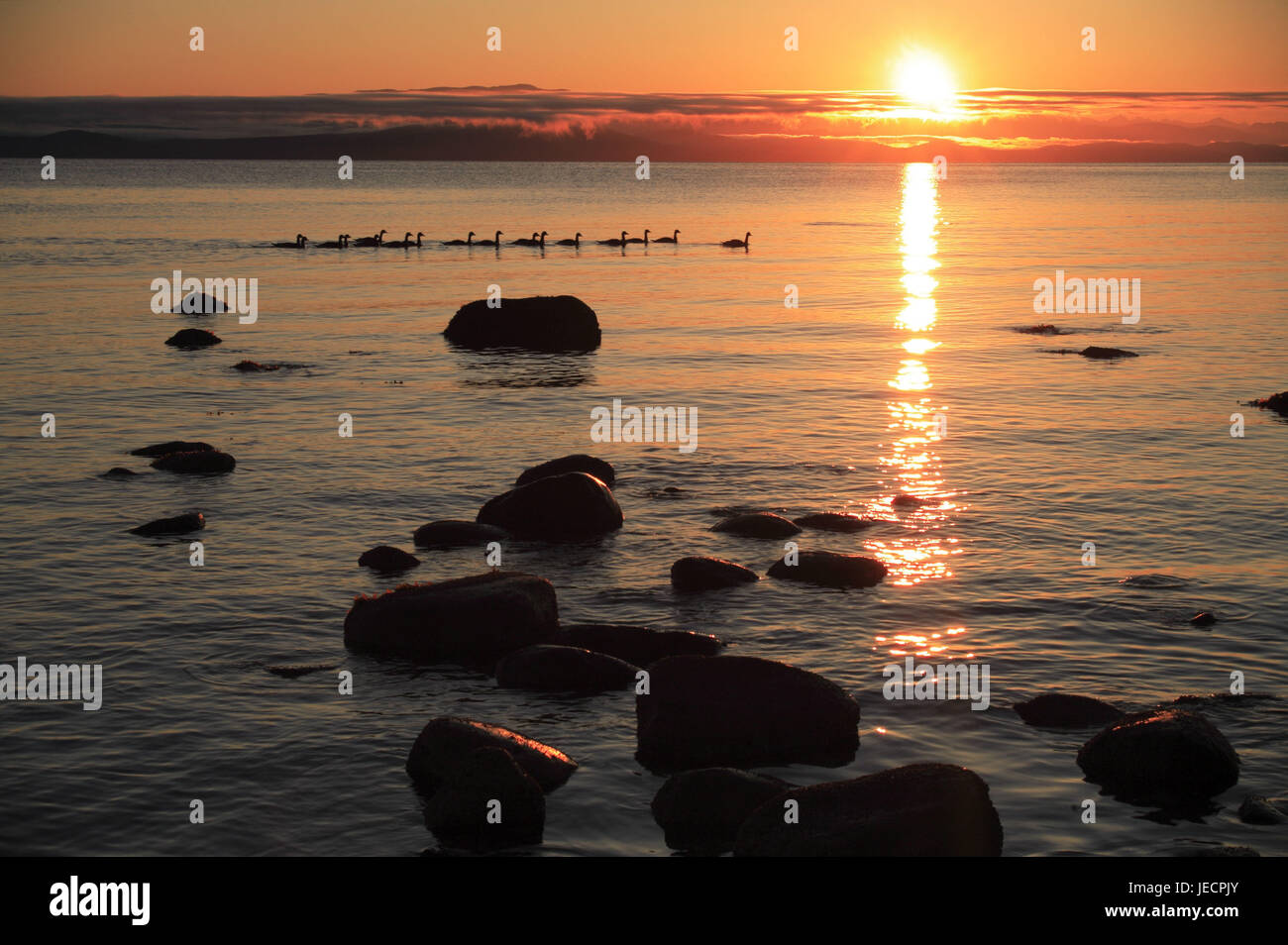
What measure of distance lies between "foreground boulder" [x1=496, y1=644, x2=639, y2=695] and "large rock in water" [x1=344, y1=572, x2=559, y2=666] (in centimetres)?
82

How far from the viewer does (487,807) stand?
460 inches

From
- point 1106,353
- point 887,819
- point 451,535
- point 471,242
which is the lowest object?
point 887,819

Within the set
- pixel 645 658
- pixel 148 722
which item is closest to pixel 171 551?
pixel 148 722

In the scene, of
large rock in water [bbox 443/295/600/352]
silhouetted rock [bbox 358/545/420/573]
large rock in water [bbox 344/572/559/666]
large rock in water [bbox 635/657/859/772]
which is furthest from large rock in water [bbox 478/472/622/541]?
large rock in water [bbox 443/295/600/352]

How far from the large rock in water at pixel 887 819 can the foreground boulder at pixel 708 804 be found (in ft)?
1.58

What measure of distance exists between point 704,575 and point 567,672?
428cm

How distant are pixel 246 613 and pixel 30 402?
19.9m

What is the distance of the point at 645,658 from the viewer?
52.0 feet

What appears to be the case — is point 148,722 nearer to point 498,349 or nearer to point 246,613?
point 246,613

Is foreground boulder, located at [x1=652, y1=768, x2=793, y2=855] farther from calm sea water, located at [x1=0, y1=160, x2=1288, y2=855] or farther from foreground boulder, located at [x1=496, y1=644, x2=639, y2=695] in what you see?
foreground boulder, located at [x1=496, y1=644, x2=639, y2=695]

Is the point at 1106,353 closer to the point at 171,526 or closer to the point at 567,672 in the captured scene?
the point at 171,526

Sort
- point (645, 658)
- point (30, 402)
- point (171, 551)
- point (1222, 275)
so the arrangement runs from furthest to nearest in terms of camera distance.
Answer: point (1222, 275) < point (30, 402) < point (171, 551) < point (645, 658)

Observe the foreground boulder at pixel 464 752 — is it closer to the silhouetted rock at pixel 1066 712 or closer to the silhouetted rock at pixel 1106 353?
the silhouetted rock at pixel 1066 712

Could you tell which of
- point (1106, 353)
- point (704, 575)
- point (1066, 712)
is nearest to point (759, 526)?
point (704, 575)
